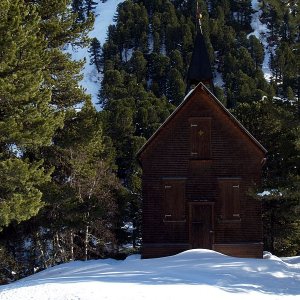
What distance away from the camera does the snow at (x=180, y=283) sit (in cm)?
1162


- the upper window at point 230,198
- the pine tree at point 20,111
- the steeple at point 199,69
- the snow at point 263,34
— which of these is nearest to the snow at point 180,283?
the pine tree at point 20,111

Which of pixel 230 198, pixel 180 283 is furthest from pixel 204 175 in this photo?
pixel 180 283

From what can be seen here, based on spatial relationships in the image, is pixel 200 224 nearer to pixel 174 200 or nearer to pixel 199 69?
pixel 174 200

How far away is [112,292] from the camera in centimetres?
1173

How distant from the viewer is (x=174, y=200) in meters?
24.1

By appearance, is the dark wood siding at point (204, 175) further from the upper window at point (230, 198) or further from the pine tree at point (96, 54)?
the pine tree at point (96, 54)

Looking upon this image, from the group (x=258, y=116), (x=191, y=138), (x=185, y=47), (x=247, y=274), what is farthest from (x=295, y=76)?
(x=185, y=47)

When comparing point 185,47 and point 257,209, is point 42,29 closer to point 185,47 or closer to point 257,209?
point 257,209

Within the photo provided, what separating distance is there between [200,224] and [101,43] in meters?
100

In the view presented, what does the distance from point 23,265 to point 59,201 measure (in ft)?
17.2

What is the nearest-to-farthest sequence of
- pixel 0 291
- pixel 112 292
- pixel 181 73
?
1. pixel 112 292
2. pixel 0 291
3. pixel 181 73

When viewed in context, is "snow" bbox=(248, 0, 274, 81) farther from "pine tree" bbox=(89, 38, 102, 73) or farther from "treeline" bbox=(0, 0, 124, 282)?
"treeline" bbox=(0, 0, 124, 282)

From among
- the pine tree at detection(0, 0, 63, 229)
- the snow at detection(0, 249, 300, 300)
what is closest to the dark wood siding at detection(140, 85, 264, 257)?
the snow at detection(0, 249, 300, 300)

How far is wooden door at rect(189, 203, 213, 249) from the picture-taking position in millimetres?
23969
